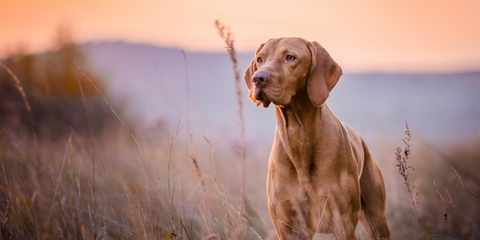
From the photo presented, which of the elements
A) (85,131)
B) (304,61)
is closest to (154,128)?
(85,131)

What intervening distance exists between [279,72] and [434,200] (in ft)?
15.4

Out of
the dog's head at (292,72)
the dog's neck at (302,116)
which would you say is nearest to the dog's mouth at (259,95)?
the dog's head at (292,72)

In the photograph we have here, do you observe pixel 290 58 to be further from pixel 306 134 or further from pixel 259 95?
pixel 306 134

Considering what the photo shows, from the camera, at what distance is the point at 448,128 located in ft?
30.7

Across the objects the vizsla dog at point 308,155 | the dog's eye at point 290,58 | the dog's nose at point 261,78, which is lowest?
the vizsla dog at point 308,155

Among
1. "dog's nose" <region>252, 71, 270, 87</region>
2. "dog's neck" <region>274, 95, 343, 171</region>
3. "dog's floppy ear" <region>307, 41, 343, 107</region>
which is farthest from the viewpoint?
"dog's neck" <region>274, 95, 343, 171</region>

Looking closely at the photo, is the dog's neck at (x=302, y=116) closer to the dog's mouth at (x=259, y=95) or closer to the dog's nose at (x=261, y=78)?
the dog's mouth at (x=259, y=95)

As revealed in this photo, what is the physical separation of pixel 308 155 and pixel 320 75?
0.73m

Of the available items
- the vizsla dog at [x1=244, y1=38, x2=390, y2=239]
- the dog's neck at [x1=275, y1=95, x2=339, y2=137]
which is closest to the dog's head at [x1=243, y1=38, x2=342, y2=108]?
the vizsla dog at [x1=244, y1=38, x2=390, y2=239]

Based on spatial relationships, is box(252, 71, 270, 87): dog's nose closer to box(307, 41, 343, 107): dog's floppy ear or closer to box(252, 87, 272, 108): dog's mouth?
box(252, 87, 272, 108): dog's mouth

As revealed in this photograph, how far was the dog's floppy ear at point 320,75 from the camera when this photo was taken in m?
2.64

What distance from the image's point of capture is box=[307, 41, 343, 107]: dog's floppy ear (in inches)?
104

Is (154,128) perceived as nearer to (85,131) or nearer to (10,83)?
(85,131)

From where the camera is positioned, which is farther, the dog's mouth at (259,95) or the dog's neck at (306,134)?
the dog's neck at (306,134)
